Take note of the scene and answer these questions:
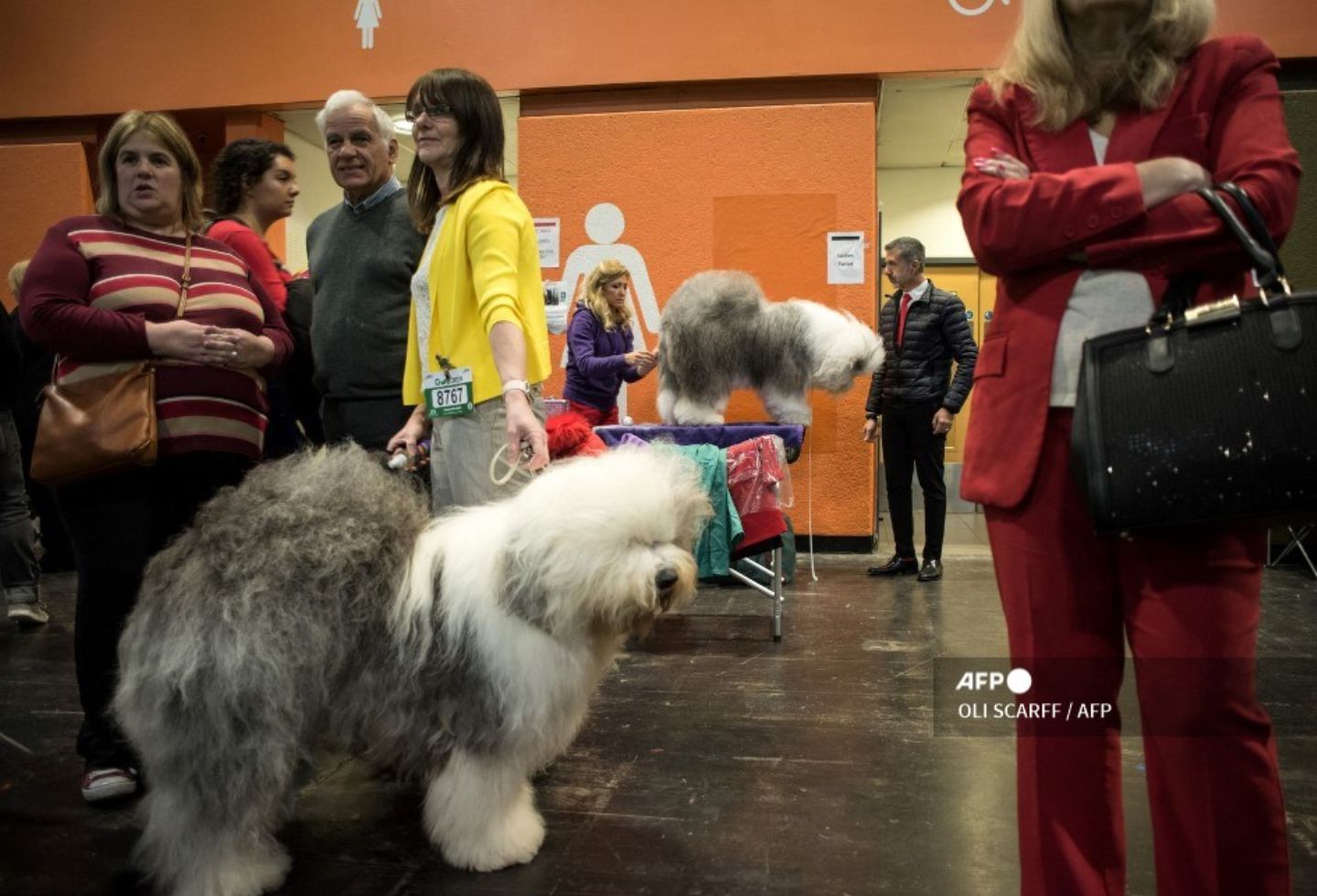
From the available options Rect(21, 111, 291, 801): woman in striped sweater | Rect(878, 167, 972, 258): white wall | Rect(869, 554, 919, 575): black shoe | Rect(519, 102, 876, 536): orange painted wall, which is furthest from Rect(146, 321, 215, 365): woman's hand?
Rect(878, 167, 972, 258): white wall

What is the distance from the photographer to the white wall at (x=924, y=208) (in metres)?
8.27

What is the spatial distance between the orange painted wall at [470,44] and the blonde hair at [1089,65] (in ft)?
14.0

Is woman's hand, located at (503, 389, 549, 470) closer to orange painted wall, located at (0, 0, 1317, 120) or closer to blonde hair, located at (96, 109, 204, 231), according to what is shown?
blonde hair, located at (96, 109, 204, 231)

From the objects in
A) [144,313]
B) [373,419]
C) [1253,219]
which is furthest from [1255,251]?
[144,313]

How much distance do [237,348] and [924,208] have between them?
727 cm

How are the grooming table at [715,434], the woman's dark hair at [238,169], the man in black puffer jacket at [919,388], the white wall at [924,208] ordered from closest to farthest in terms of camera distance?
the woman's dark hair at [238,169] < the grooming table at [715,434] < the man in black puffer jacket at [919,388] < the white wall at [924,208]

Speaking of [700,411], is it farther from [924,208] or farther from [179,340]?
[924,208]

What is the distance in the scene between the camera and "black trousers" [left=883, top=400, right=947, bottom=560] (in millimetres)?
4922

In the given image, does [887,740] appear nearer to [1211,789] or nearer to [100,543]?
[1211,789]

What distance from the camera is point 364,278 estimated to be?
7.50 feet

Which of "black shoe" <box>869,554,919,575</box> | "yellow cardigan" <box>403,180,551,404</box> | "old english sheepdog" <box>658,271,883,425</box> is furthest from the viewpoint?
"black shoe" <box>869,554,919,575</box>

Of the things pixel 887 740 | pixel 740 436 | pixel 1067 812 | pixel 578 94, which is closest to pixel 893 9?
pixel 578 94

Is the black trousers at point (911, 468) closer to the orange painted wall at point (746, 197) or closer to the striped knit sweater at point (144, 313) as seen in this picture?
the orange painted wall at point (746, 197)

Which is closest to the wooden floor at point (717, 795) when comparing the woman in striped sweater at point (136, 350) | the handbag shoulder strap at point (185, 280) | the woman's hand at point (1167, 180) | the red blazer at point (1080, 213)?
the woman in striped sweater at point (136, 350)
